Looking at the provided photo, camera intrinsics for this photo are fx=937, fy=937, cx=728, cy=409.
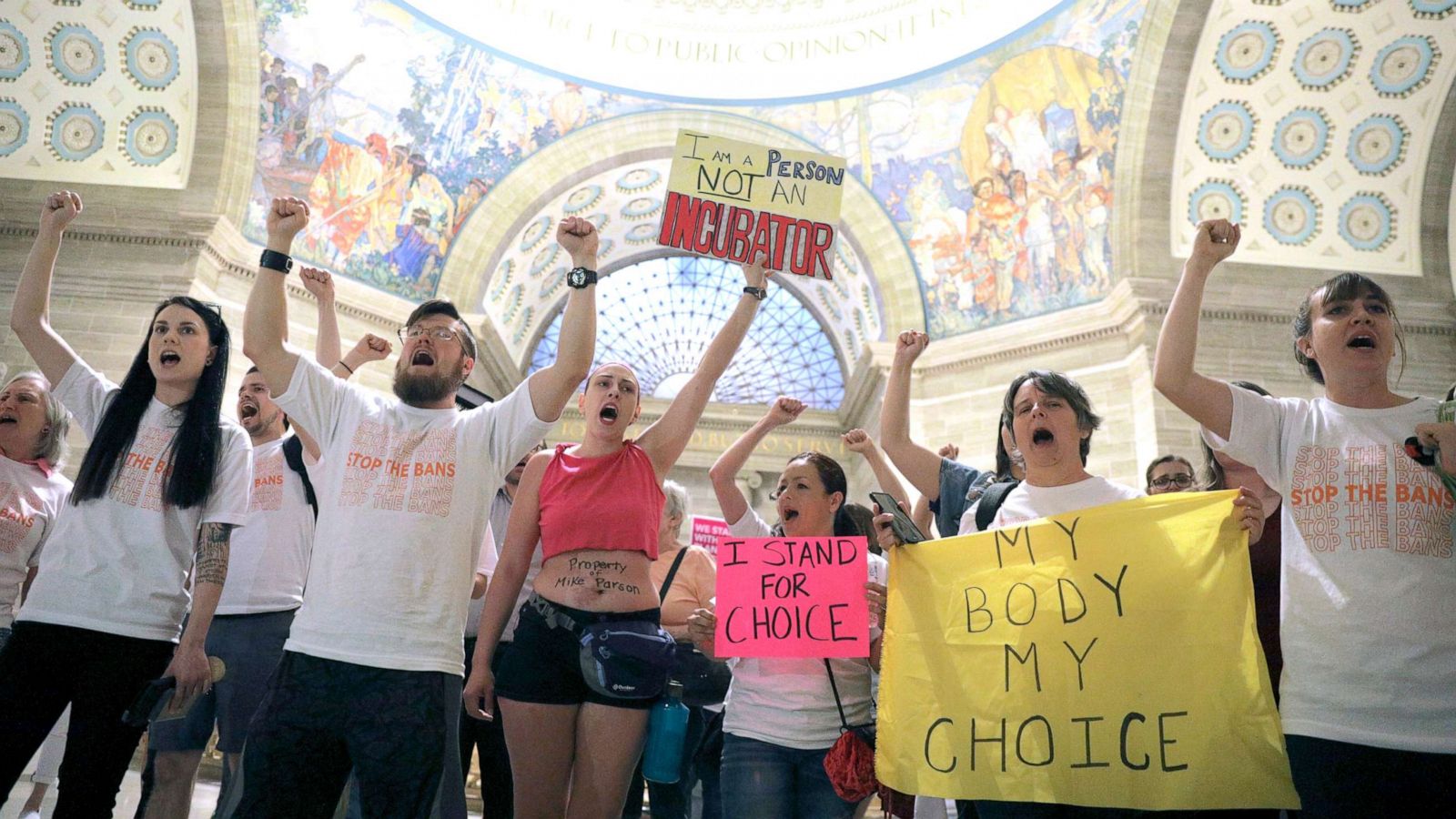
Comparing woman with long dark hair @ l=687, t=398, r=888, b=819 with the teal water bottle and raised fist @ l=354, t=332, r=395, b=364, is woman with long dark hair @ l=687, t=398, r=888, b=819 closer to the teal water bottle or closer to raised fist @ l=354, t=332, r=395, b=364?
the teal water bottle

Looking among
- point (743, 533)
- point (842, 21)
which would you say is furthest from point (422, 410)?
point (842, 21)

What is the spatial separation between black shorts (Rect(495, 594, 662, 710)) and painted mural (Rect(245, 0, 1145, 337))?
10664mm

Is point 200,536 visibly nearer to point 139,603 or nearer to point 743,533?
point 139,603

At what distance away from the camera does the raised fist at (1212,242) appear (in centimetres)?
259

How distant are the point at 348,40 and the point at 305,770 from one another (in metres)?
12.1

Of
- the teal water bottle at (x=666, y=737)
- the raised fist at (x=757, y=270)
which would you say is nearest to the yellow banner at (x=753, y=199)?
the raised fist at (x=757, y=270)

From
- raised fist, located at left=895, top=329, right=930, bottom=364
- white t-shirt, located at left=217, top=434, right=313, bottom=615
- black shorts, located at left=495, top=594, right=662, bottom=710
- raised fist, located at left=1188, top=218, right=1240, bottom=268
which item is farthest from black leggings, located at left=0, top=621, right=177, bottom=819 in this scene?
raised fist, located at left=1188, top=218, right=1240, bottom=268

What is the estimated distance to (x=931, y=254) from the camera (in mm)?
13953

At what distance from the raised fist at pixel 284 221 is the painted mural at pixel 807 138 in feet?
33.1

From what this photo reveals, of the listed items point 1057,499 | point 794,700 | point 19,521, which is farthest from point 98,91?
point 1057,499

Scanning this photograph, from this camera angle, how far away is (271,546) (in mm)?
3680

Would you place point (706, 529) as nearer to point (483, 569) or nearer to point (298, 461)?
point (483, 569)

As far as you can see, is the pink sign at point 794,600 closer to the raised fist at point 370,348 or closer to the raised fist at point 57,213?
the raised fist at point 370,348

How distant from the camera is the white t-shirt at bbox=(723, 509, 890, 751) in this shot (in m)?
3.04
